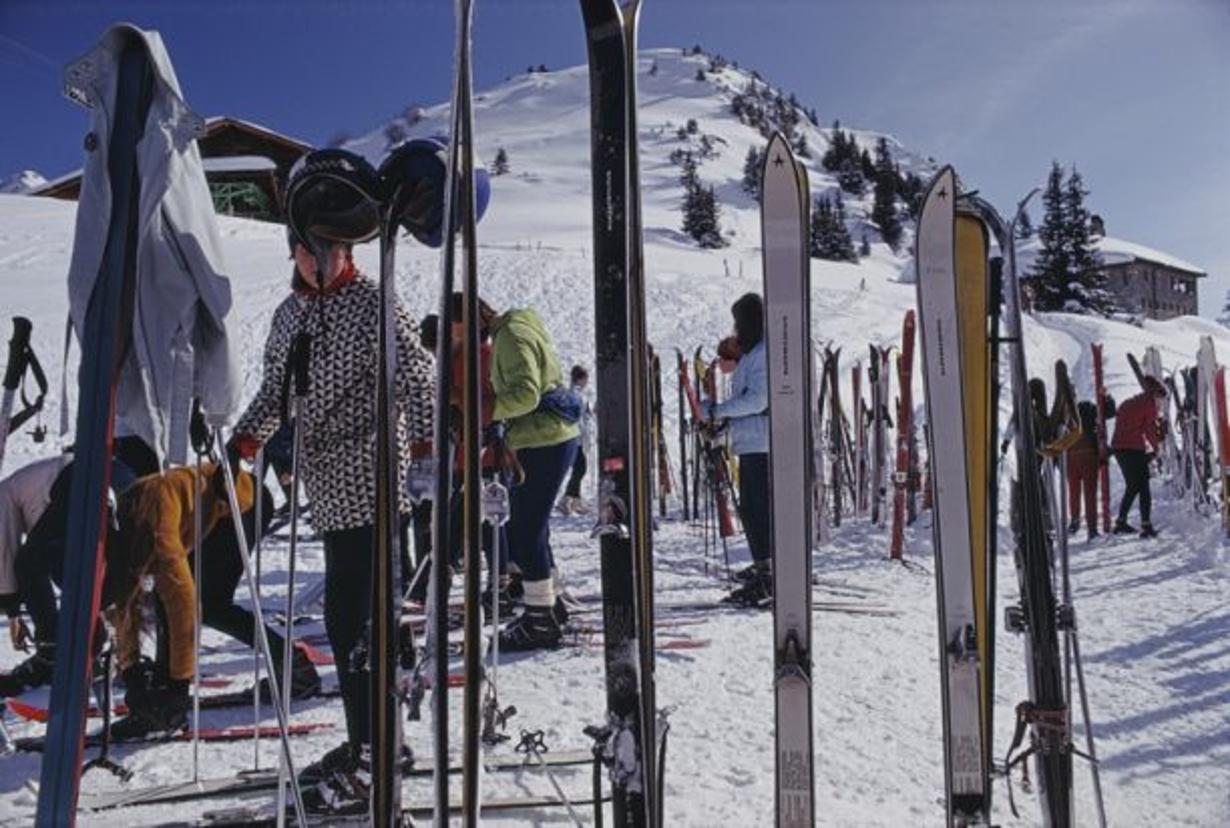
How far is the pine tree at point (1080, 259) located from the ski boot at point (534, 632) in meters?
40.6

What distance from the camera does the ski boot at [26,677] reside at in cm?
359

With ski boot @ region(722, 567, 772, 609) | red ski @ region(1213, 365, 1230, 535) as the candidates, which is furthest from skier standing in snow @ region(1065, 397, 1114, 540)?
ski boot @ region(722, 567, 772, 609)

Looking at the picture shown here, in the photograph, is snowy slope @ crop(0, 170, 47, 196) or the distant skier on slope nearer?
the distant skier on slope

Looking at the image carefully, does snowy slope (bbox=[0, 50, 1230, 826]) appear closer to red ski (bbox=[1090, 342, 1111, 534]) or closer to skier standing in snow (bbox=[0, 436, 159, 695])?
skier standing in snow (bbox=[0, 436, 159, 695])

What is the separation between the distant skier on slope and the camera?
2906 millimetres

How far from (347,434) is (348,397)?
101mm

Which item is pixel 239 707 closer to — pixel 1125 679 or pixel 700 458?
pixel 1125 679

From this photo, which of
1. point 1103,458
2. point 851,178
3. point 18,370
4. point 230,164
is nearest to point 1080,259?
point 1103,458

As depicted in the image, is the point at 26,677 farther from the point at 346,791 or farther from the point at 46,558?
the point at 346,791

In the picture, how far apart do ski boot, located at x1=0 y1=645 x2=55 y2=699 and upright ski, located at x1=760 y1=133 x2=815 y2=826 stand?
3.05 meters

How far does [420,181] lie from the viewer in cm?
205

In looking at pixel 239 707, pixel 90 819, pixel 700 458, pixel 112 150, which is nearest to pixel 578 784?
pixel 90 819

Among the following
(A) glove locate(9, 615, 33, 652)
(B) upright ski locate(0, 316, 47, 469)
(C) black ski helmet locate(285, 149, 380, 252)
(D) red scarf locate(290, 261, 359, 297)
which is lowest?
(A) glove locate(9, 615, 33, 652)

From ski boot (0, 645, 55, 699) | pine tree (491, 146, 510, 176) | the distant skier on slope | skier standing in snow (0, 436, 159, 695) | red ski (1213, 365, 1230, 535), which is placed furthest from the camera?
pine tree (491, 146, 510, 176)
